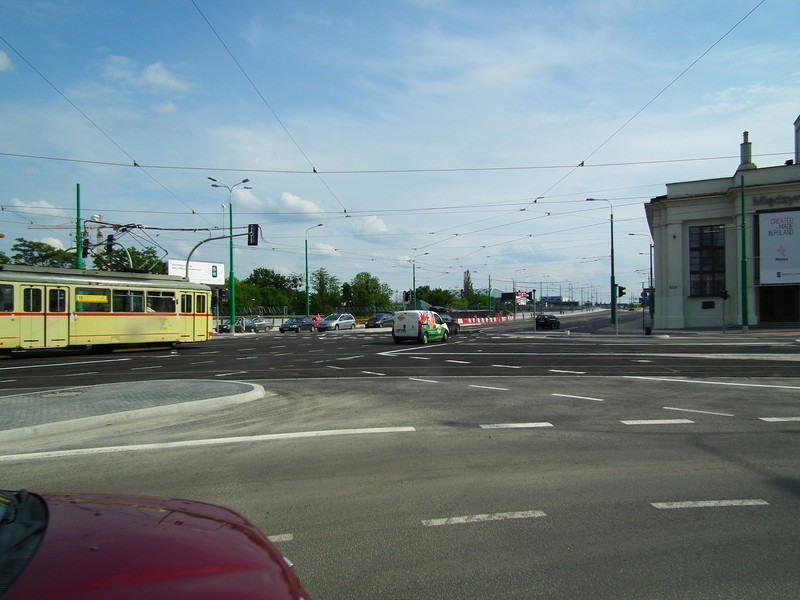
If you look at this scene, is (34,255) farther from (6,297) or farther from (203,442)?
(203,442)

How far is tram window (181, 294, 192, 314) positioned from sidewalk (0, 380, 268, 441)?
15623 mm

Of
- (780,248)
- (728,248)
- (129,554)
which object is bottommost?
(129,554)

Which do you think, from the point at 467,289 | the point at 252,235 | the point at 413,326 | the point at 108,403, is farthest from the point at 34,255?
the point at 467,289

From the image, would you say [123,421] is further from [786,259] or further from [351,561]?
[786,259]

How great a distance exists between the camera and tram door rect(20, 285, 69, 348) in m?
21.5

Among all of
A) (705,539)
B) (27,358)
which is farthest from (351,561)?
(27,358)

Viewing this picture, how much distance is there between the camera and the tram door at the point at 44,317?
2148 centimetres

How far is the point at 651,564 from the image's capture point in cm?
→ 395

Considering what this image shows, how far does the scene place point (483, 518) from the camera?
480cm

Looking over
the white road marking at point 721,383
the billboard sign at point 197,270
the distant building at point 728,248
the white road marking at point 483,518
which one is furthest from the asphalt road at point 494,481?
the billboard sign at point 197,270

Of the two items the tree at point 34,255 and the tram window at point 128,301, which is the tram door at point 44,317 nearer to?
the tram window at point 128,301

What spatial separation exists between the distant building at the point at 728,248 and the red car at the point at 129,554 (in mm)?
45349

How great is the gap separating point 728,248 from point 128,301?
137 feet

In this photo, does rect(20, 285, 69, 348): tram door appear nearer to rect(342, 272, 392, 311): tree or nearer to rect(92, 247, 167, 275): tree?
rect(92, 247, 167, 275): tree
